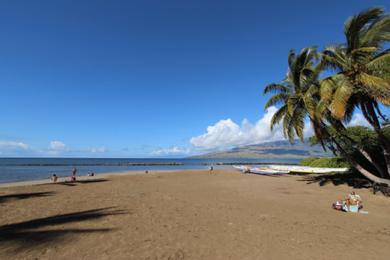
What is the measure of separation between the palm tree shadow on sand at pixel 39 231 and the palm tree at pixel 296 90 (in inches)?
544

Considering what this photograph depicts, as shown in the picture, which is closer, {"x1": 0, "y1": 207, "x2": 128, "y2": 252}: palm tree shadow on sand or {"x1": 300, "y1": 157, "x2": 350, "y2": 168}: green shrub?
{"x1": 0, "y1": 207, "x2": 128, "y2": 252}: palm tree shadow on sand

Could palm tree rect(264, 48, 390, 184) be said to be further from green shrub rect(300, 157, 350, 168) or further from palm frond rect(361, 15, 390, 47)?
green shrub rect(300, 157, 350, 168)

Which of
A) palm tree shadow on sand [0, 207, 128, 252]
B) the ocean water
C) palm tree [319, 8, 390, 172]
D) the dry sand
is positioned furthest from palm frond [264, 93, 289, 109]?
the ocean water

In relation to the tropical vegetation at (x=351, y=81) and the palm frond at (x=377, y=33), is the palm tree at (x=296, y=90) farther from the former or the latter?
the palm frond at (x=377, y=33)

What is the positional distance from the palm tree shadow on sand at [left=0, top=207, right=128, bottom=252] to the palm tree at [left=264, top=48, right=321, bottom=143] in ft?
45.3

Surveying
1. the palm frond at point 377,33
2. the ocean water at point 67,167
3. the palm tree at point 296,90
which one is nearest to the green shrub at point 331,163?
the palm tree at point 296,90

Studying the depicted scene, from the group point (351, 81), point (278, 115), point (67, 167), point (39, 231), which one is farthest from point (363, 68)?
point (67, 167)

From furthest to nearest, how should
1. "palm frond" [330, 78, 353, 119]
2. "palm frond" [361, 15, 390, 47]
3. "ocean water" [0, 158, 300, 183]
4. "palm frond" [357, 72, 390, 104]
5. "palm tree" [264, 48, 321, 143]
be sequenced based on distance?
"ocean water" [0, 158, 300, 183]
"palm tree" [264, 48, 321, 143]
"palm frond" [361, 15, 390, 47]
"palm frond" [330, 78, 353, 119]
"palm frond" [357, 72, 390, 104]

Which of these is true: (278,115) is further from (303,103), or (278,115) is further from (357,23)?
(357,23)

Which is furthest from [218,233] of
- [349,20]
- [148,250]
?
[349,20]

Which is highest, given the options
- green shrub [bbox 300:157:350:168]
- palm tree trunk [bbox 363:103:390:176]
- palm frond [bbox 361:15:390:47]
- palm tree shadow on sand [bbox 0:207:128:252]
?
palm frond [bbox 361:15:390:47]

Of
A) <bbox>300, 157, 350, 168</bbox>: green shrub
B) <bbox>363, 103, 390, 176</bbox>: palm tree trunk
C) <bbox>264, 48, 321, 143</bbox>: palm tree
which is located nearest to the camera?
<bbox>363, 103, 390, 176</bbox>: palm tree trunk

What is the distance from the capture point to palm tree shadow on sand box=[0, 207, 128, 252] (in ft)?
18.6

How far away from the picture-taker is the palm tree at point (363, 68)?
10773 mm
